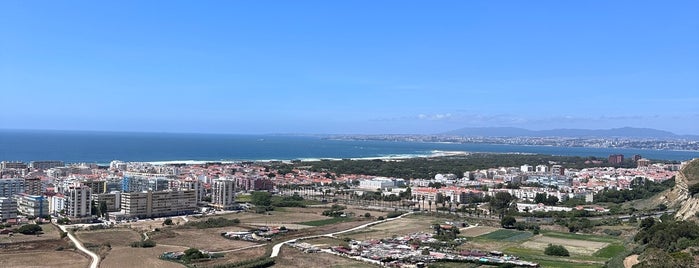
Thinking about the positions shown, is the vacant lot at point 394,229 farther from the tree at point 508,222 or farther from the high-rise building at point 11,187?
the high-rise building at point 11,187

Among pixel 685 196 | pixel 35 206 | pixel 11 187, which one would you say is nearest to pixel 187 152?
pixel 11 187

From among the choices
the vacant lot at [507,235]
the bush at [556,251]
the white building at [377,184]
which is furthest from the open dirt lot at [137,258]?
the white building at [377,184]

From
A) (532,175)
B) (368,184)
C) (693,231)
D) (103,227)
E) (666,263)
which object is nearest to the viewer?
(666,263)

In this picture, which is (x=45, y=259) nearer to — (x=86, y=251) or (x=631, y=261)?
(x=86, y=251)

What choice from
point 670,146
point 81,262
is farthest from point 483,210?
point 670,146

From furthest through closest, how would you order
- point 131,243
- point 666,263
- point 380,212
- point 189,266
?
Answer: point 380,212 → point 131,243 → point 189,266 → point 666,263

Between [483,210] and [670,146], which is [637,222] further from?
[670,146]
